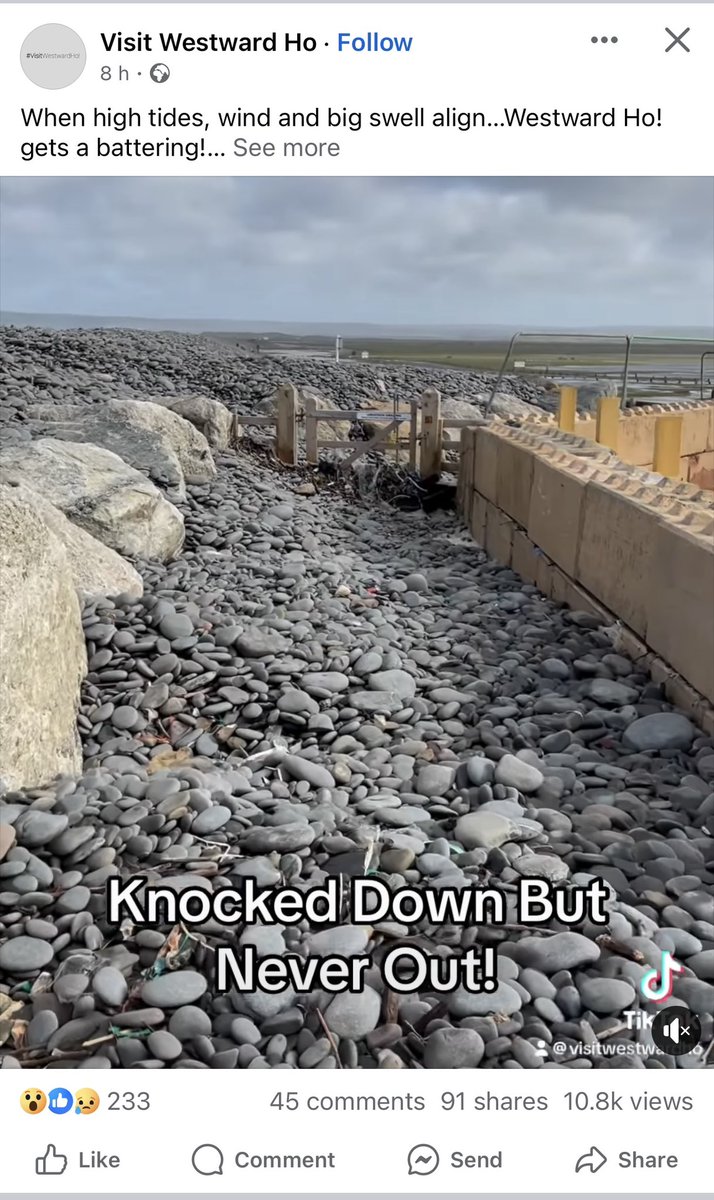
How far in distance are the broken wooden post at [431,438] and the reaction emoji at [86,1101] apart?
1040 centimetres

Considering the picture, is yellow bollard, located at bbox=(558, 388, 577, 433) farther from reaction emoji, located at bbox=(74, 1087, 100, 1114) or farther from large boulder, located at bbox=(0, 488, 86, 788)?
reaction emoji, located at bbox=(74, 1087, 100, 1114)

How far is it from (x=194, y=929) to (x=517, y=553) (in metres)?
5.98

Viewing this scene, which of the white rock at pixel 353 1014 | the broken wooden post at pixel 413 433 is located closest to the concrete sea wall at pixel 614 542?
the broken wooden post at pixel 413 433

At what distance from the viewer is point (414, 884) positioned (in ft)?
10.8

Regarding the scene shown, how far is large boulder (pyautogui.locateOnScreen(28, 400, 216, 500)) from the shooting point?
8.41 meters

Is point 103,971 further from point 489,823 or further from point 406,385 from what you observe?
point 406,385

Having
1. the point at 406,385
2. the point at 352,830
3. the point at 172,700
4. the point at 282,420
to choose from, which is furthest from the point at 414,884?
the point at 406,385

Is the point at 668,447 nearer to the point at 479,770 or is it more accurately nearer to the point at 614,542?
the point at 614,542

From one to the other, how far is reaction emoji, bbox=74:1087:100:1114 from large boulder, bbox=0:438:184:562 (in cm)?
491

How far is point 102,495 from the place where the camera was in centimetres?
671

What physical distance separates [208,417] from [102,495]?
16.7ft

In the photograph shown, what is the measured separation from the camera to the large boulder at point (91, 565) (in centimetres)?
554

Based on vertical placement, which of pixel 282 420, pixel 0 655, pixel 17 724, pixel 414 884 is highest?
pixel 282 420

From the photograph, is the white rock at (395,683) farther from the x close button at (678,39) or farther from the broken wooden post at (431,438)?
the broken wooden post at (431,438)
